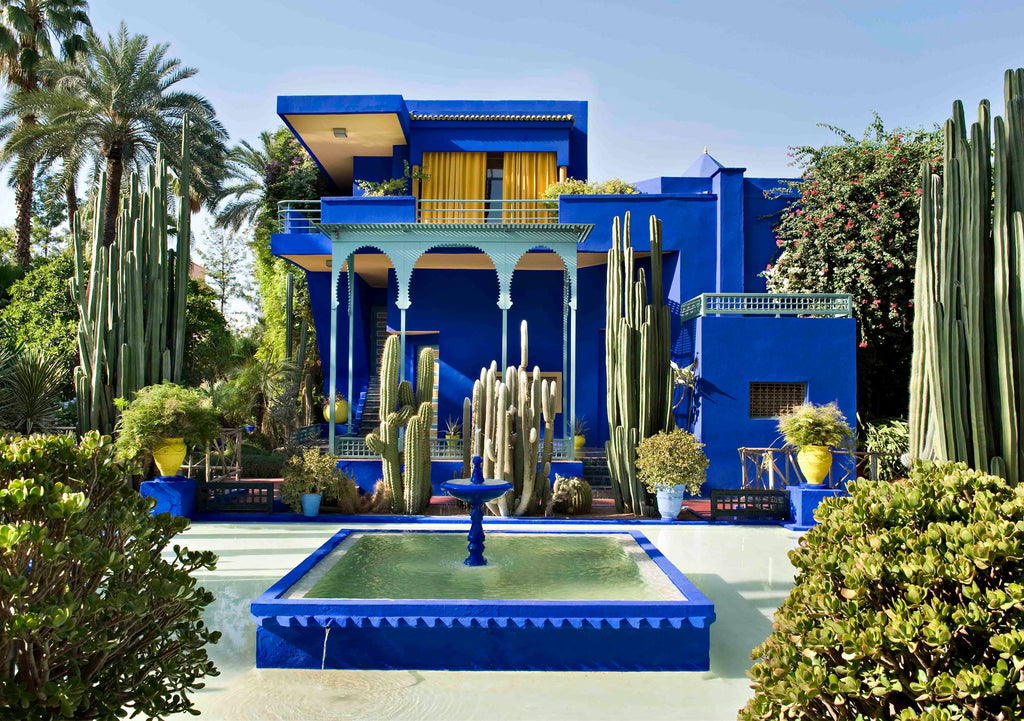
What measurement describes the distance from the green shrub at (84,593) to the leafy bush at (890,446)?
12118mm

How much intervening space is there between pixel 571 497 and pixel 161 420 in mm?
5977

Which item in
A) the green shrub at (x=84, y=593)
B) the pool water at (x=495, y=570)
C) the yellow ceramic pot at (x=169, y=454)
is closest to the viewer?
the green shrub at (x=84, y=593)

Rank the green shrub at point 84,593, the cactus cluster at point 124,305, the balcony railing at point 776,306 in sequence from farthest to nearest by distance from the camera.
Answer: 1. the balcony railing at point 776,306
2. the cactus cluster at point 124,305
3. the green shrub at point 84,593

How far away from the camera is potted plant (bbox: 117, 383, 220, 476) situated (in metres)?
10.7

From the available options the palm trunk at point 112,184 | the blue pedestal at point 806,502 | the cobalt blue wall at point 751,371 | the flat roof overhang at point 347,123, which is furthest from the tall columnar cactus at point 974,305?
the palm trunk at point 112,184

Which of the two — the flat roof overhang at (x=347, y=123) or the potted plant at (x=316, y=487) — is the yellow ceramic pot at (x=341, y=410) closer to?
the potted plant at (x=316, y=487)

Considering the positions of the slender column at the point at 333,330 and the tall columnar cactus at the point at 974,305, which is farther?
the slender column at the point at 333,330

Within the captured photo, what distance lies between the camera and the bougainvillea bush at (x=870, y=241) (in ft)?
46.7

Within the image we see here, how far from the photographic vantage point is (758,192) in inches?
639

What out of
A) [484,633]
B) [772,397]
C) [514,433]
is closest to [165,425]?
[514,433]

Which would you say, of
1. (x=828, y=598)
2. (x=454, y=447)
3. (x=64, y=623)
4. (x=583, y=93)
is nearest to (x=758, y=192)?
(x=583, y=93)

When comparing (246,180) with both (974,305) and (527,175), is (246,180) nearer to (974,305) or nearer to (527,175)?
(527,175)

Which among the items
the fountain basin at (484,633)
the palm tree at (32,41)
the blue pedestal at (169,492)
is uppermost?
the palm tree at (32,41)

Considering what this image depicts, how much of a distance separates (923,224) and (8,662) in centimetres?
757
